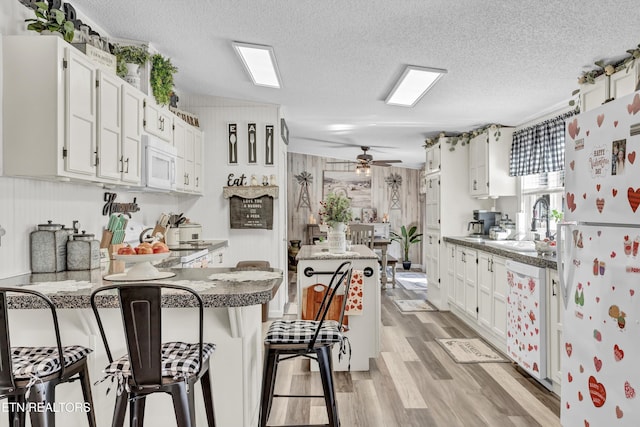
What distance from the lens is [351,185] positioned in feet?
32.1

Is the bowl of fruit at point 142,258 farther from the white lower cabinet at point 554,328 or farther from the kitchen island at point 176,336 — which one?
the white lower cabinet at point 554,328

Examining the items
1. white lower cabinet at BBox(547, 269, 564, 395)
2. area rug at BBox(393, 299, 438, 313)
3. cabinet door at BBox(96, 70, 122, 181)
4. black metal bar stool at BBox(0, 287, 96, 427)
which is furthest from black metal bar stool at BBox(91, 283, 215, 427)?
area rug at BBox(393, 299, 438, 313)

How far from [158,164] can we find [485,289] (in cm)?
330

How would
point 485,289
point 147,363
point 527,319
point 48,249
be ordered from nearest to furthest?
1. point 147,363
2. point 48,249
3. point 527,319
4. point 485,289

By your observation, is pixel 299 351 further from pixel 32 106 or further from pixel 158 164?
pixel 158 164

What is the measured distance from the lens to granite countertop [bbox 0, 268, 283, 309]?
184cm

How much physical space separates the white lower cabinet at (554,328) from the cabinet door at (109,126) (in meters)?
3.08

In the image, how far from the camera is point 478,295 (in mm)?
4629

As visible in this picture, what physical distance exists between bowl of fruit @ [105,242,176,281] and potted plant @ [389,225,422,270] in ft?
25.2

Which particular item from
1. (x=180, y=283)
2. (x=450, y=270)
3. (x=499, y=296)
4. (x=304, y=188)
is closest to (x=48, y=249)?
(x=180, y=283)

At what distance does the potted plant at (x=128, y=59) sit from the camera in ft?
11.1

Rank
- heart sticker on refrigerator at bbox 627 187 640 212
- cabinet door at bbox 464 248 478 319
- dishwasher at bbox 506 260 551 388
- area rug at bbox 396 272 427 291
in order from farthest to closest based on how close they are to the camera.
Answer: area rug at bbox 396 272 427 291, cabinet door at bbox 464 248 478 319, dishwasher at bbox 506 260 551 388, heart sticker on refrigerator at bbox 627 187 640 212

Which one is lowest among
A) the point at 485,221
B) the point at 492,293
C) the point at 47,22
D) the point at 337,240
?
the point at 492,293

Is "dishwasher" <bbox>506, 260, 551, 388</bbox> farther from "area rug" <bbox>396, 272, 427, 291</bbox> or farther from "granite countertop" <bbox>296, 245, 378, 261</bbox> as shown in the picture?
"area rug" <bbox>396, 272, 427, 291</bbox>
